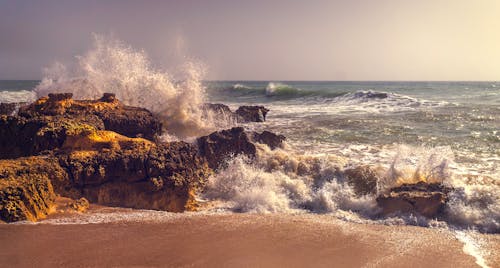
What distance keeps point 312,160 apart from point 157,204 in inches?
106

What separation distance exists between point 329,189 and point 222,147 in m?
2.11

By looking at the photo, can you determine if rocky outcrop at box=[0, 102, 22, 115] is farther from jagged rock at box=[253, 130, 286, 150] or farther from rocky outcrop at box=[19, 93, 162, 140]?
jagged rock at box=[253, 130, 286, 150]

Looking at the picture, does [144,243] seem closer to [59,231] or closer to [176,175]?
[59,231]

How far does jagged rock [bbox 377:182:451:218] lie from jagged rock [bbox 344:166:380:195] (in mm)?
446

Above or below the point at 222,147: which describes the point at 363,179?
below

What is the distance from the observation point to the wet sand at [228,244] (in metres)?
3.41

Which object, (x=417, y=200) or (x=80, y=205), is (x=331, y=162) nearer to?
(x=417, y=200)

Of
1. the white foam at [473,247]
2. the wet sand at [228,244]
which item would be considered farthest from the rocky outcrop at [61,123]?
the white foam at [473,247]

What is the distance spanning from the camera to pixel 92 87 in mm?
11508

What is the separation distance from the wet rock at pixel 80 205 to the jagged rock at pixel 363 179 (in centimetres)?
361

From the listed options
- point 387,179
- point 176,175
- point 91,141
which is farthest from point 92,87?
point 387,179

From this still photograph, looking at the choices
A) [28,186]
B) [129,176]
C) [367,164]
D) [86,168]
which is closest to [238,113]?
[367,164]

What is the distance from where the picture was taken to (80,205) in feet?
14.9

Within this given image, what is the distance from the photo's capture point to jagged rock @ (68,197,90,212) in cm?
448
